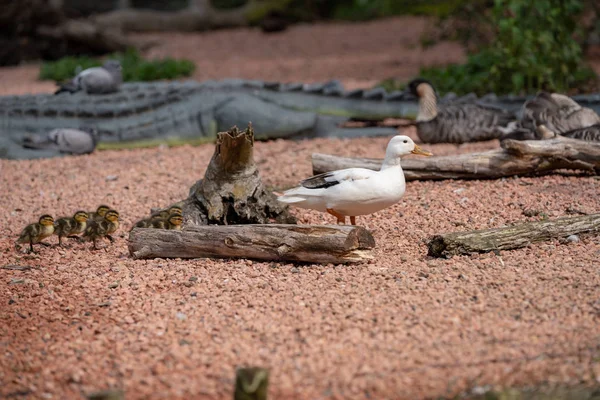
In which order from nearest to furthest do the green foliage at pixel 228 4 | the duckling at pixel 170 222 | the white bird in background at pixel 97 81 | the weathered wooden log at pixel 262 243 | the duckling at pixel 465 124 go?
the weathered wooden log at pixel 262 243 < the duckling at pixel 170 222 < the duckling at pixel 465 124 < the white bird in background at pixel 97 81 < the green foliage at pixel 228 4

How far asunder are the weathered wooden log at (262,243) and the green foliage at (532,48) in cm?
495

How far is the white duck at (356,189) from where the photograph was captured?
5152 millimetres

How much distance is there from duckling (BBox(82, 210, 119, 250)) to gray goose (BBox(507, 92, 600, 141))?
373cm

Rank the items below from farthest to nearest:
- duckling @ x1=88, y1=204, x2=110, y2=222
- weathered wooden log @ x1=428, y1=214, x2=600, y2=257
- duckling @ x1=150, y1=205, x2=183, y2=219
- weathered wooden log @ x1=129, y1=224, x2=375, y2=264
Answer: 1. duckling @ x1=88, y1=204, x2=110, y2=222
2. duckling @ x1=150, y1=205, x2=183, y2=219
3. weathered wooden log @ x1=428, y1=214, x2=600, y2=257
4. weathered wooden log @ x1=129, y1=224, x2=375, y2=264

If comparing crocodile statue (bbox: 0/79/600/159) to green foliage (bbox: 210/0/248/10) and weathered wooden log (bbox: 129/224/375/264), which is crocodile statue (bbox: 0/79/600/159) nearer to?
weathered wooden log (bbox: 129/224/375/264)

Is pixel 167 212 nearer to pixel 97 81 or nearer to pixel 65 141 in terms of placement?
pixel 65 141

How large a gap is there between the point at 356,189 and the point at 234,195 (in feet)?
3.21

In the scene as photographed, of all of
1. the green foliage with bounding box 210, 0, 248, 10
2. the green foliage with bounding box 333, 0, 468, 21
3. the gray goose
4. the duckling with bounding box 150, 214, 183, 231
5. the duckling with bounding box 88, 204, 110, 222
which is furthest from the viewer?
the green foliage with bounding box 210, 0, 248, 10

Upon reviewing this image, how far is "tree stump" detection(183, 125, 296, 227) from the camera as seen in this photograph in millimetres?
5656

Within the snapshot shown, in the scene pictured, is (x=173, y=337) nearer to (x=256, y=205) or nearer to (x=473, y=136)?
(x=256, y=205)

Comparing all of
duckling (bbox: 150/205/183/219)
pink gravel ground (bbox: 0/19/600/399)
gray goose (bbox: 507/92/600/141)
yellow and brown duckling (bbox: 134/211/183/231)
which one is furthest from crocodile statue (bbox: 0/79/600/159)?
yellow and brown duckling (bbox: 134/211/183/231)

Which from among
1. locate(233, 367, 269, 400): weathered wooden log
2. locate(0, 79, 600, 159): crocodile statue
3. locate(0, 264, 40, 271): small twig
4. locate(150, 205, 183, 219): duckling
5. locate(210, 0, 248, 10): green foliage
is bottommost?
locate(233, 367, 269, 400): weathered wooden log

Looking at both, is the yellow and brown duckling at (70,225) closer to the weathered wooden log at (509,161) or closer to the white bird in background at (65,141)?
the weathered wooden log at (509,161)

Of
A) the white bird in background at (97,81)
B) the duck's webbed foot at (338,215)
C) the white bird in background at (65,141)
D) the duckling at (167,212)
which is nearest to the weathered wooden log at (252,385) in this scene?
the duck's webbed foot at (338,215)
